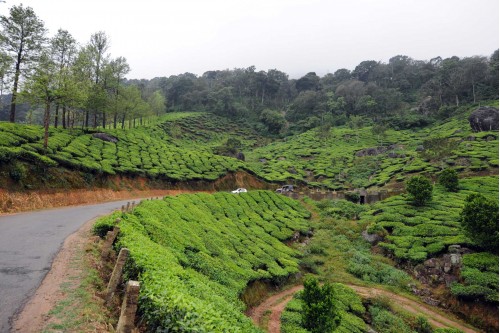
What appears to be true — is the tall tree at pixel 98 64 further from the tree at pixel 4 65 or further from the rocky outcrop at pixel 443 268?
the rocky outcrop at pixel 443 268

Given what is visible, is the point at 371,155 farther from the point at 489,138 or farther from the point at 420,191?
the point at 420,191

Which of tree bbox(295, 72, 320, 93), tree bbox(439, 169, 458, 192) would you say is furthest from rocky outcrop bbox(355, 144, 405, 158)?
tree bbox(295, 72, 320, 93)

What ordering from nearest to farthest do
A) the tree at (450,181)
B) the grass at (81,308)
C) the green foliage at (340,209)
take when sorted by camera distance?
the grass at (81,308) < the tree at (450,181) < the green foliage at (340,209)

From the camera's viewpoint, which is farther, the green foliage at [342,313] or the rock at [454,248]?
the rock at [454,248]

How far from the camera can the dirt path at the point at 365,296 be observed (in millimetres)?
15867

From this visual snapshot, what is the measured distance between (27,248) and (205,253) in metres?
7.94

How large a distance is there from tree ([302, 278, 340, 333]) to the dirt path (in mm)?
2129

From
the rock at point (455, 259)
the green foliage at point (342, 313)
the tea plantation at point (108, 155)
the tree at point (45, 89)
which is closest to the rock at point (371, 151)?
the tea plantation at point (108, 155)

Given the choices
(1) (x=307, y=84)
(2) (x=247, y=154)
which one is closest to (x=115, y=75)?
(2) (x=247, y=154)

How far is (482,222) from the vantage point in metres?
20.5

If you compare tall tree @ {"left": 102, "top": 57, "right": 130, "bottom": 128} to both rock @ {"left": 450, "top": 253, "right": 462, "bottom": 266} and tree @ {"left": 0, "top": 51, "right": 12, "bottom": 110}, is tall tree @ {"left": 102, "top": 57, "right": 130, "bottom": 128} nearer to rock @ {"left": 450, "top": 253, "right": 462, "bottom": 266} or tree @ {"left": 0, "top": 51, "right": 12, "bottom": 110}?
tree @ {"left": 0, "top": 51, "right": 12, "bottom": 110}

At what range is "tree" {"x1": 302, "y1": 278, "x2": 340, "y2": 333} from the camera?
1388 cm

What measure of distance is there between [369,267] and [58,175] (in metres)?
27.0

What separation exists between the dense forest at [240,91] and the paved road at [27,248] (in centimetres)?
1463
